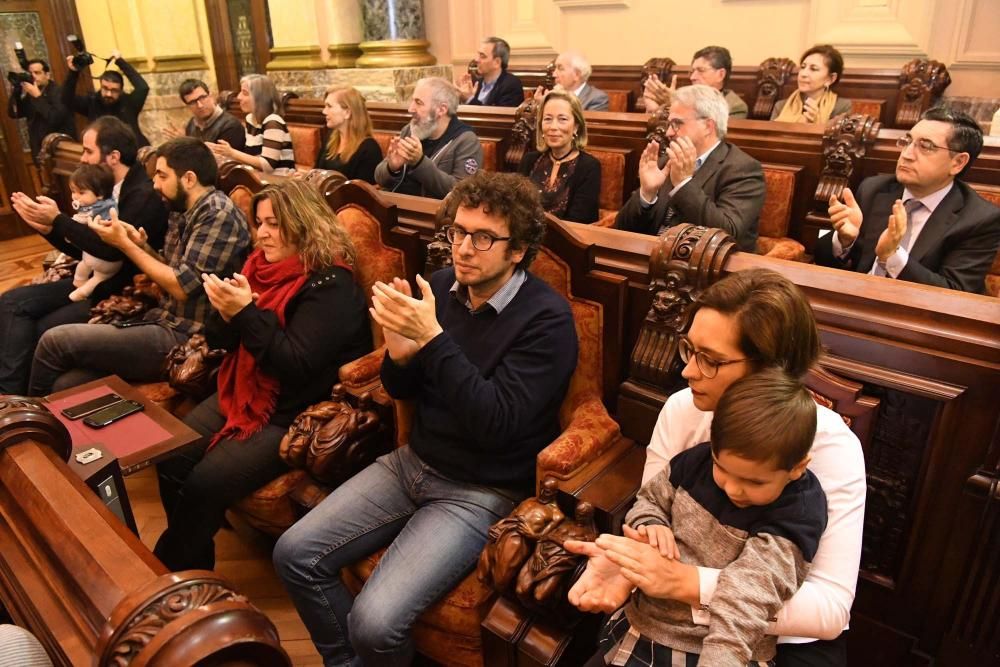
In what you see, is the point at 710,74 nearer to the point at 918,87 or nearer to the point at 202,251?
the point at 918,87

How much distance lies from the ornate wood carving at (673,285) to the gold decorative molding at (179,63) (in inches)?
276

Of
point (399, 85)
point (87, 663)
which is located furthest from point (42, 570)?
point (399, 85)

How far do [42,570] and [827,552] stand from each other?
1.14 metres

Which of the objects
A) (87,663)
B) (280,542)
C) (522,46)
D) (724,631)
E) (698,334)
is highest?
(522,46)

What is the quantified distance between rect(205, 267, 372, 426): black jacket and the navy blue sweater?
37 cm

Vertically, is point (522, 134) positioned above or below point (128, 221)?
above

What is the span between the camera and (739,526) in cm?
114

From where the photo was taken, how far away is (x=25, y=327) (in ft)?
9.91

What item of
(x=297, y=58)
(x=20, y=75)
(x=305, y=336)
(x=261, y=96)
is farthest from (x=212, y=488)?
(x=20, y=75)

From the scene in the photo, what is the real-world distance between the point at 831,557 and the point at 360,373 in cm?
138

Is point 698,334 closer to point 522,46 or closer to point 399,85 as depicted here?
point 399,85

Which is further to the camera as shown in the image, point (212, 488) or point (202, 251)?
point (202, 251)

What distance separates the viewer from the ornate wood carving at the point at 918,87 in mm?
4145

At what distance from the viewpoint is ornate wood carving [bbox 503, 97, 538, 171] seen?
3.61 meters
